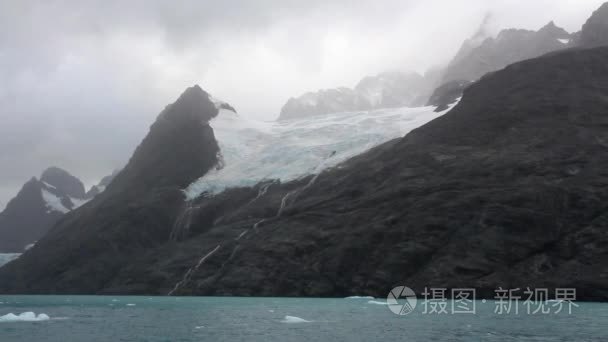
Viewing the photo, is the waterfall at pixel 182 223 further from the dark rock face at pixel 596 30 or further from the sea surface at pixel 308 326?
the dark rock face at pixel 596 30

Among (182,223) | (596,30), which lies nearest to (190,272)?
(182,223)

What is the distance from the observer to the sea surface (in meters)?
49.5

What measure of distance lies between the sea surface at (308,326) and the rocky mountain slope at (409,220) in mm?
20955

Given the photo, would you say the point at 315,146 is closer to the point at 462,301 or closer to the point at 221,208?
the point at 221,208

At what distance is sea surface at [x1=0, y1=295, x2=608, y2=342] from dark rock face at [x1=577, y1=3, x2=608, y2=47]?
128 m

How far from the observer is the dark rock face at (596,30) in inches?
7229

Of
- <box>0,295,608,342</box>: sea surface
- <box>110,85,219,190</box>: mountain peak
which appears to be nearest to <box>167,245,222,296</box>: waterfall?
<box>0,295,608,342</box>: sea surface

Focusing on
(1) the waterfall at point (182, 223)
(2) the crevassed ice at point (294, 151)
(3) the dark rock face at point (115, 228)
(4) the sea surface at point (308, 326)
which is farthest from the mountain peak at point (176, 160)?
(4) the sea surface at point (308, 326)

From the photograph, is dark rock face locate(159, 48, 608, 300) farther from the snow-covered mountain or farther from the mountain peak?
the mountain peak

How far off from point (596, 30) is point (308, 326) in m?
163

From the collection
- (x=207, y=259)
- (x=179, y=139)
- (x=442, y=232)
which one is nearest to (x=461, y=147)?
(x=442, y=232)

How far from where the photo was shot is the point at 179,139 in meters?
195

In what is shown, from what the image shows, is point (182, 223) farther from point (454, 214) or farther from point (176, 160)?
point (454, 214)

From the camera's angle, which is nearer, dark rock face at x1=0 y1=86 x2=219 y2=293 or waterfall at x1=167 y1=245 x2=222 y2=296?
waterfall at x1=167 y1=245 x2=222 y2=296
